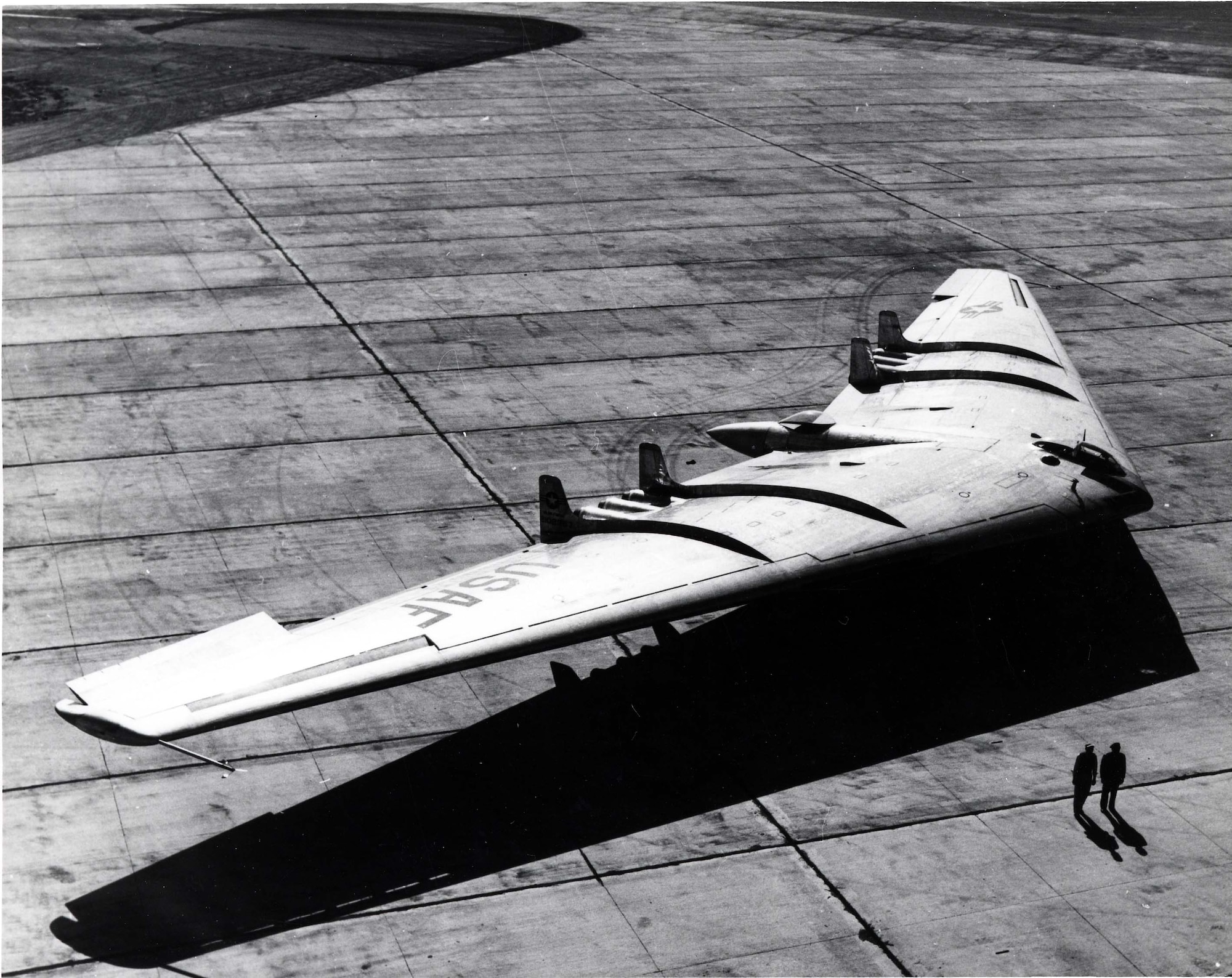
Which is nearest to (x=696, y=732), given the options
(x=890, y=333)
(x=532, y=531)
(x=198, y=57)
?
(x=532, y=531)

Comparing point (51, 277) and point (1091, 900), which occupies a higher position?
point (51, 277)

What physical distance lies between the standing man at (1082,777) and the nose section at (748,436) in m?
6.59

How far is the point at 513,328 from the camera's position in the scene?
26.8 metres

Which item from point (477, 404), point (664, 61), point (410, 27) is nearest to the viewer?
point (477, 404)

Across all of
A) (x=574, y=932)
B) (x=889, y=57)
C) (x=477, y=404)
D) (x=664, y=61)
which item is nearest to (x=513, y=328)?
(x=477, y=404)

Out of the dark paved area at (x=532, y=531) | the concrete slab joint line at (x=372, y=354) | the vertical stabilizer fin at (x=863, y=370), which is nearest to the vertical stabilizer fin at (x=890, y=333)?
the vertical stabilizer fin at (x=863, y=370)

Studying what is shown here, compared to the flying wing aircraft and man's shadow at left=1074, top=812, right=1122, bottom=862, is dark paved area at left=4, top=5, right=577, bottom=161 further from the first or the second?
man's shadow at left=1074, top=812, right=1122, bottom=862

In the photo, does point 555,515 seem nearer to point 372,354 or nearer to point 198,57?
point 372,354

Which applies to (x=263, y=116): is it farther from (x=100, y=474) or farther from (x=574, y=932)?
(x=574, y=932)

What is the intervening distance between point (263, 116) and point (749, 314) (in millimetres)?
19861

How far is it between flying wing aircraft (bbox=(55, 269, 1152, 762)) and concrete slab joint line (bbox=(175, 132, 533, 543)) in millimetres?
3400

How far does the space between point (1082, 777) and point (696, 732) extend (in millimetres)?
3988

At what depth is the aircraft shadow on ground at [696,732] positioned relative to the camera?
1285cm

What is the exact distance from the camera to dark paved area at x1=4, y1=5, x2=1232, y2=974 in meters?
12.7
